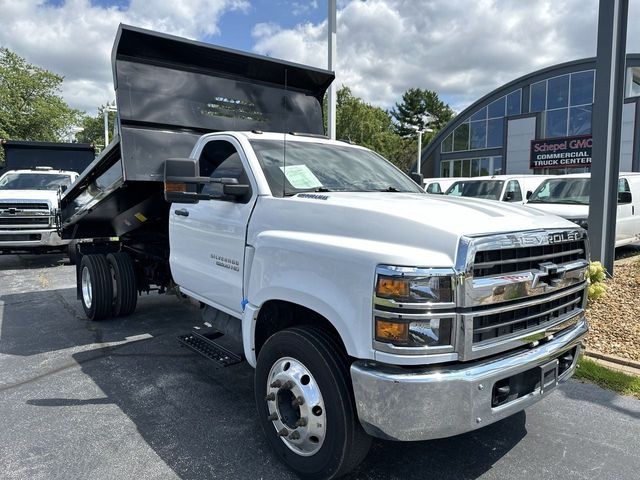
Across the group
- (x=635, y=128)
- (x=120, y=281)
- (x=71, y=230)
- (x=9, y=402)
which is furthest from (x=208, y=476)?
(x=635, y=128)

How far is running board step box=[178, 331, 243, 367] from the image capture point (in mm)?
3760

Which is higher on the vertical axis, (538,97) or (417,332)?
(538,97)

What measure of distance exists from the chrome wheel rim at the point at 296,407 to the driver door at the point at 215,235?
2.85ft

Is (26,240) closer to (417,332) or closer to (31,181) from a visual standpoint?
(31,181)

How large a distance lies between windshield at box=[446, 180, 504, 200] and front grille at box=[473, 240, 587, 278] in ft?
37.0

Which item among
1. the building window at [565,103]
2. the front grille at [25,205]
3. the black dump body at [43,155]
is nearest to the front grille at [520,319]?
the front grille at [25,205]

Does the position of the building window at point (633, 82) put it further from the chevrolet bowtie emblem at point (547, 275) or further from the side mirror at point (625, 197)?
the chevrolet bowtie emblem at point (547, 275)

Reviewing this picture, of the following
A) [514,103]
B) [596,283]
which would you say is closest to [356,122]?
[514,103]

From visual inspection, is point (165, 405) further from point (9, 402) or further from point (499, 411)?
point (499, 411)

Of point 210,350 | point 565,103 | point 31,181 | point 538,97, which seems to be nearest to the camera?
point 210,350

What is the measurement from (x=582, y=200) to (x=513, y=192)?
3298 millimetres

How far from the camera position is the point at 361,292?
2.43 meters

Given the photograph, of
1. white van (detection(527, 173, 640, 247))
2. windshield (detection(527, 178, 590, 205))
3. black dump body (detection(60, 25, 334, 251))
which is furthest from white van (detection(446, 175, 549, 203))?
black dump body (detection(60, 25, 334, 251))

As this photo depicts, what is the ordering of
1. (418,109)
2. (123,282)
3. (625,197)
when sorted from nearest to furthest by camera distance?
(123,282)
(625,197)
(418,109)
